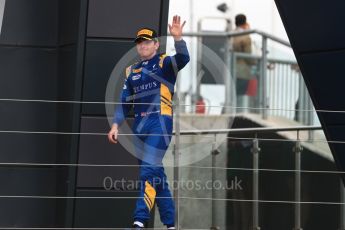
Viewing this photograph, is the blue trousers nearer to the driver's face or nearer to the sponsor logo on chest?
the sponsor logo on chest

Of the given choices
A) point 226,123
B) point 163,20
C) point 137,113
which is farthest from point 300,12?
point 226,123

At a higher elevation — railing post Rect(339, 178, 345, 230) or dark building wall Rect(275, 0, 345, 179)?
dark building wall Rect(275, 0, 345, 179)

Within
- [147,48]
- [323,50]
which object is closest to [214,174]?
[323,50]

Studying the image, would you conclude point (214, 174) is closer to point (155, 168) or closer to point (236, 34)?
point (155, 168)

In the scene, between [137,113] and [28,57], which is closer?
[137,113]

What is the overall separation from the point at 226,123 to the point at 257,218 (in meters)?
2.55

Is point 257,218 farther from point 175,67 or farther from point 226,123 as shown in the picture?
point 226,123

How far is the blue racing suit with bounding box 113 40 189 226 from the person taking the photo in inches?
227

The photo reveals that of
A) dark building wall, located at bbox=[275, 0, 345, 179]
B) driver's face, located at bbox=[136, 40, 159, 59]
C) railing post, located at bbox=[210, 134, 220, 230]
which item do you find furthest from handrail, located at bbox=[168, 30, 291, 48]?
driver's face, located at bbox=[136, 40, 159, 59]

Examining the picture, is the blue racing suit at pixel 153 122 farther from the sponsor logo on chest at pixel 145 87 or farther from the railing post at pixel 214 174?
the railing post at pixel 214 174

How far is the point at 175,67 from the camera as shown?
19.2ft

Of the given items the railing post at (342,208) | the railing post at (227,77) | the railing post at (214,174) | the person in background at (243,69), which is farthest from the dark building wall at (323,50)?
the person in background at (243,69)

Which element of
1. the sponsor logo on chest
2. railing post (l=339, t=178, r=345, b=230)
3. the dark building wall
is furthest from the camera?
railing post (l=339, t=178, r=345, b=230)

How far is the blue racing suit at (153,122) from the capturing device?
18.9 feet
